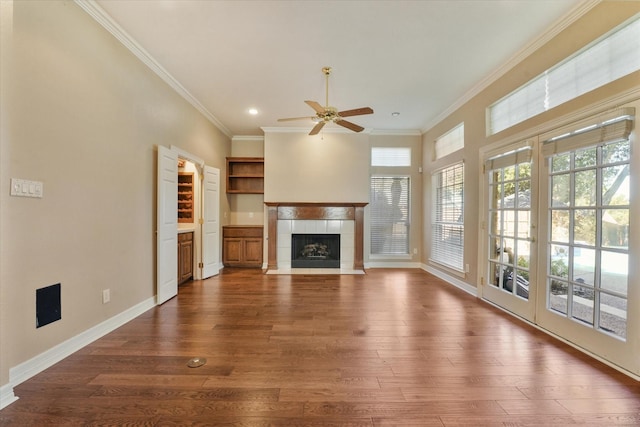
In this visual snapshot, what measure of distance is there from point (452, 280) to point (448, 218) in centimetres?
115

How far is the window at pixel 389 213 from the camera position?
19.8 feet

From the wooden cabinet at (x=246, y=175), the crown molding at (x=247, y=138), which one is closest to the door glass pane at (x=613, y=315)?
the wooden cabinet at (x=246, y=175)

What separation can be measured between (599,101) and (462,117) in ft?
7.33

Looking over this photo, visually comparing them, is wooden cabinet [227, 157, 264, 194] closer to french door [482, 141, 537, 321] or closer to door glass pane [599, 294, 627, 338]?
french door [482, 141, 537, 321]

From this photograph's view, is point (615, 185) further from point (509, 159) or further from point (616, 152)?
point (509, 159)

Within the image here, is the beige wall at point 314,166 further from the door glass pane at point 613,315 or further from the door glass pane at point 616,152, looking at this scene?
the door glass pane at point 613,315

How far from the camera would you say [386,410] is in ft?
5.37

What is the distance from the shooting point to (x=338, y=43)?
113 inches

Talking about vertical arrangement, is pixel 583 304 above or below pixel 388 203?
below

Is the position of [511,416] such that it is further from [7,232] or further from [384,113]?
[384,113]

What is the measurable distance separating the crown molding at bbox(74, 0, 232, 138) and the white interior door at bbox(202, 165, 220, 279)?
1.29 m

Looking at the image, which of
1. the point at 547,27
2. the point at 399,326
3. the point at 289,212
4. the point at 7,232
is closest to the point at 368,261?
the point at 289,212

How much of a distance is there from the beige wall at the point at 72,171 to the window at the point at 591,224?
4.39 meters

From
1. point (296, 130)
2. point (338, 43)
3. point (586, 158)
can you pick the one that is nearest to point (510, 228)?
point (586, 158)
